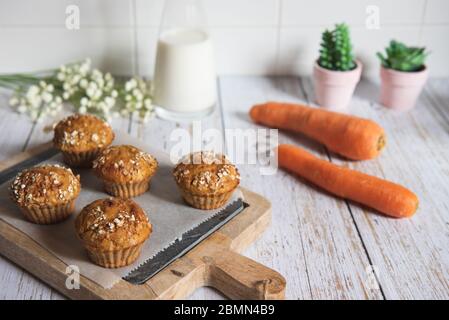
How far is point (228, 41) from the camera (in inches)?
89.7

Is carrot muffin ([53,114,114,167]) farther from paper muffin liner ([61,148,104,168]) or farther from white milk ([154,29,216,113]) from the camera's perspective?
white milk ([154,29,216,113])

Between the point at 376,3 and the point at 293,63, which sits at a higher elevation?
the point at 376,3

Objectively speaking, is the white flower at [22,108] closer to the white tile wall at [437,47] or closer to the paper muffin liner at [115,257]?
the paper muffin liner at [115,257]

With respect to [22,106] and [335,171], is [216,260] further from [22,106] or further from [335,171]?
[22,106]

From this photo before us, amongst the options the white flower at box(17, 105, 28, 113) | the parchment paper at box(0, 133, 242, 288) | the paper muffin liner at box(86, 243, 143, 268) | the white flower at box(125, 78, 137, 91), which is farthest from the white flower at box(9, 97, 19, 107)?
the paper muffin liner at box(86, 243, 143, 268)

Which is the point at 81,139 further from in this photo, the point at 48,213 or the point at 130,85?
the point at 130,85

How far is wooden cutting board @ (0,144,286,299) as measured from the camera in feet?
4.08

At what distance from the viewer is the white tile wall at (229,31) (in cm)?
218

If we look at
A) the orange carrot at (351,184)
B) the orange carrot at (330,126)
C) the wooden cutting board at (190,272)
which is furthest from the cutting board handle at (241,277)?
the orange carrot at (330,126)

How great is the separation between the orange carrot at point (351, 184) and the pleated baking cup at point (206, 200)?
343mm

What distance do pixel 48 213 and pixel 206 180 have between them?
38 centimetres
